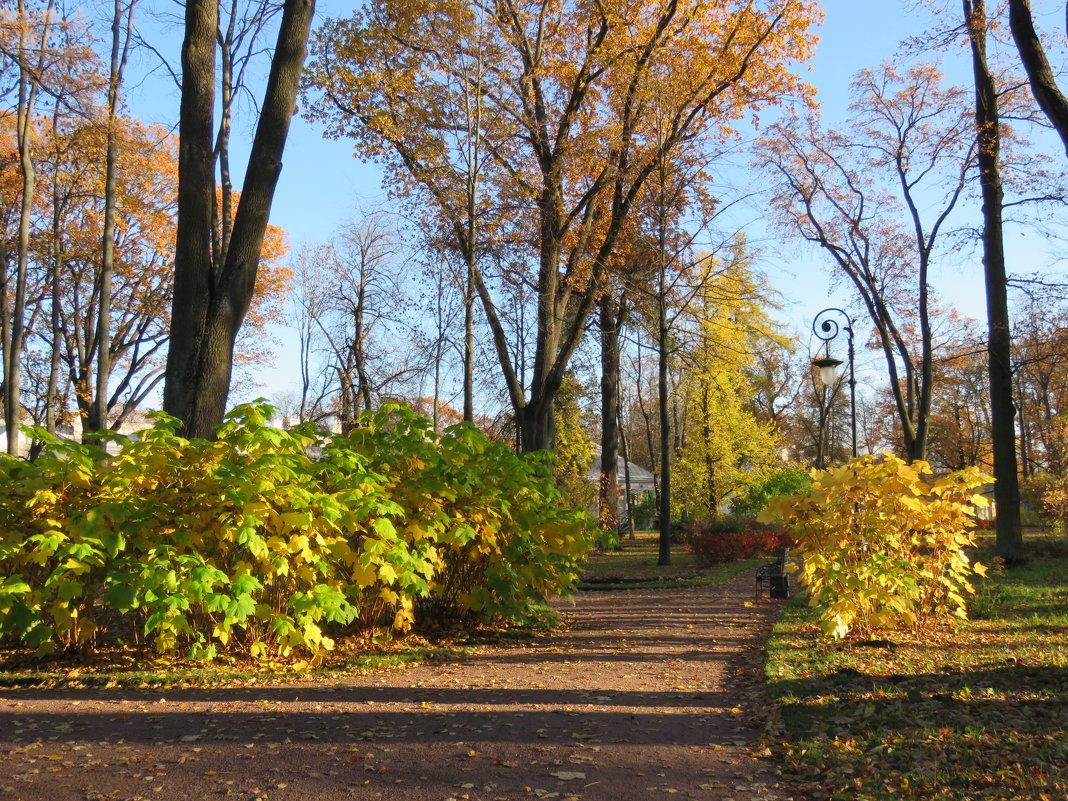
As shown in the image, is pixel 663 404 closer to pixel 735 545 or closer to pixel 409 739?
pixel 735 545

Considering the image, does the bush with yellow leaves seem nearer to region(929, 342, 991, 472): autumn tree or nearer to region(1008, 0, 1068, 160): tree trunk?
region(1008, 0, 1068, 160): tree trunk

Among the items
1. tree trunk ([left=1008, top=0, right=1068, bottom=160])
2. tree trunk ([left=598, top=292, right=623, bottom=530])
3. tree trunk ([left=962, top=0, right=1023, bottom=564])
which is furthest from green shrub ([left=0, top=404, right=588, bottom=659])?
tree trunk ([left=598, top=292, right=623, bottom=530])

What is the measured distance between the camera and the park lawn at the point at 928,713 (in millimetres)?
3709

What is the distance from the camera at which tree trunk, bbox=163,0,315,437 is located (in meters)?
7.95

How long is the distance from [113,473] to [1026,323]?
1751 centimetres

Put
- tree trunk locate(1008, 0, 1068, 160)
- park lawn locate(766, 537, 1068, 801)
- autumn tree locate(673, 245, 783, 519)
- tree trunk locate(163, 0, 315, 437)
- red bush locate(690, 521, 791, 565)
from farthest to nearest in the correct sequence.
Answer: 1. autumn tree locate(673, 245, 783, 519)
2. red bush locate(690, 521, 791, 565)
3. tree trunk locate(163, 0, 315, 437)
4. tree trunk locate(1008, 0, 1068, 160)
5. park lawn locate(766, 537, 1068, 801)

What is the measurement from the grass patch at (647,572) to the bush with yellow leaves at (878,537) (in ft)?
26.1

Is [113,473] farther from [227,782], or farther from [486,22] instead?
[486,22]

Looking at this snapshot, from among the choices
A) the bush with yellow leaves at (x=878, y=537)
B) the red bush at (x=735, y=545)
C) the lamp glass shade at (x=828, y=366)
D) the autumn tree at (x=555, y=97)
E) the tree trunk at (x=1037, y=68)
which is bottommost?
the red bush at (x=735, y=545)

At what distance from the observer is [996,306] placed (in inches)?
565

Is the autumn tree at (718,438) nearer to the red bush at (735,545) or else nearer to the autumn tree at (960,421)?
the red bush at (735,545)

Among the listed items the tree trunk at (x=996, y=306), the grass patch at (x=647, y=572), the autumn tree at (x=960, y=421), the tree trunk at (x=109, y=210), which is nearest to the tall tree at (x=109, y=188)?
the tree trunk at (x=109, y=210)

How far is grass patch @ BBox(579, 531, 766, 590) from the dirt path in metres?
9.09

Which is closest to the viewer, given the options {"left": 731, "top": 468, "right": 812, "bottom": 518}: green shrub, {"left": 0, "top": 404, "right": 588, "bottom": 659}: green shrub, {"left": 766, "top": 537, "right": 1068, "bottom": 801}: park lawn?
{"left": 766, "top": 537, "right": 1068, "bottom": 801}: park lawn
